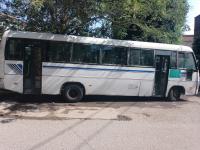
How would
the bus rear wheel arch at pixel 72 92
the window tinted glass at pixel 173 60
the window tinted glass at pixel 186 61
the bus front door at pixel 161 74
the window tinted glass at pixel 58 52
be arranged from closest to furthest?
the window tinted glass at pixel 58 52, the bus rear wheel arch at pixel 72 92, the bus front door at pixel 161 74, the window tinted glass at pixel 173 60, the window tinted glass at pixel 186 61

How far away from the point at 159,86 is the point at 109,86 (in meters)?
2.37

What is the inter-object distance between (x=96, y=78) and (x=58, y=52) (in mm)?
1848

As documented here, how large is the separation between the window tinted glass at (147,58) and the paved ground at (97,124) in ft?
5.38

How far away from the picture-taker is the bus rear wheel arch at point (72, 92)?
1500 cm

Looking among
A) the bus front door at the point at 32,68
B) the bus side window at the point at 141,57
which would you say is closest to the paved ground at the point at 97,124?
the bus front door at the point at 32,68

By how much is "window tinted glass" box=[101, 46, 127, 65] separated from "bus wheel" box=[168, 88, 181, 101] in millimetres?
2654

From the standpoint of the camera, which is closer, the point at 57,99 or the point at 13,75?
the point at 13,75

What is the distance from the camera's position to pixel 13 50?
14242 mm

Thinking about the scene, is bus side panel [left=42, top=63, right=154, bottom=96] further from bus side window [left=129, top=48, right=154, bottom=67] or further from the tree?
the tree

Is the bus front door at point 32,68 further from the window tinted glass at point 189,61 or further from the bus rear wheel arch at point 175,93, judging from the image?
the window tinted glass at point 189,61

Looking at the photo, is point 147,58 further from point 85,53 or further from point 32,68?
point 32,68

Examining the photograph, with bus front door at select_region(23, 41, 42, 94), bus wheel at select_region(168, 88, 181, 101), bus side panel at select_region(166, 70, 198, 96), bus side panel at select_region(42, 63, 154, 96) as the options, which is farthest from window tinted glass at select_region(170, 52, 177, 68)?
bus front door at select_region(23, 41, 42, 94)

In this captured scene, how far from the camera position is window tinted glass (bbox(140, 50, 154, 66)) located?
52.6ft

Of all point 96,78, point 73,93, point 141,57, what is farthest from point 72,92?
point 141,57
